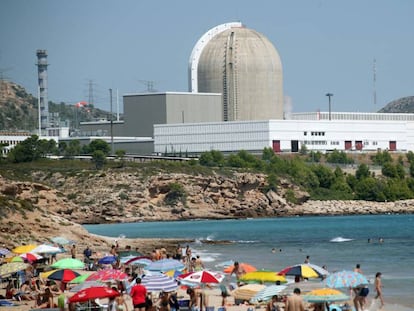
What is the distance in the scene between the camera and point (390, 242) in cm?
8906

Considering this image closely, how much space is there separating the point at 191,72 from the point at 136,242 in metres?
106

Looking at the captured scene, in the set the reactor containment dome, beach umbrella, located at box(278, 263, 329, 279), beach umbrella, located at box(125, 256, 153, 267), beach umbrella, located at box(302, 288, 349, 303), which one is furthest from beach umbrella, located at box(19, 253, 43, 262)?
the reactor containment dome

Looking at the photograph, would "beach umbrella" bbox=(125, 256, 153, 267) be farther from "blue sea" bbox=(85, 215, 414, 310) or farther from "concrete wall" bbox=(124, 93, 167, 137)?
"concrete wall" bbox=(124, 93, 167, 137)

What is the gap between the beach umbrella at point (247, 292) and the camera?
4334cm

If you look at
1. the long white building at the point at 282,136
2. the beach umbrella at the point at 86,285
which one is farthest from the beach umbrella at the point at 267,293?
the long white building at the point at 282,136

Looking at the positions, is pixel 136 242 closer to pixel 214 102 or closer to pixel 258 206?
pixel 258 206

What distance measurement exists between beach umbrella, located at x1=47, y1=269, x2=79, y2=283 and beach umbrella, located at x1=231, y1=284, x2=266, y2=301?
6.03 m

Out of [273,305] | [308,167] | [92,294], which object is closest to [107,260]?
[273,305]

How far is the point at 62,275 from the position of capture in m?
45.2

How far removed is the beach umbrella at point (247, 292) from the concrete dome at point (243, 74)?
138462 millimetres

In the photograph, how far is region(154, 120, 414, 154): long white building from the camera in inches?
6860

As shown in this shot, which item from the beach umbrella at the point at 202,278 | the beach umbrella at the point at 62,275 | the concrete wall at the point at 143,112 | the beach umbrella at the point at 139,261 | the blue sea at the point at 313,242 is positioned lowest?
the blue sea at the point at 313,242

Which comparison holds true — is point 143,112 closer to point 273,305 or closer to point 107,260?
point 107,260

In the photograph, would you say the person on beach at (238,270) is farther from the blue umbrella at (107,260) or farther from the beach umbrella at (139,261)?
the blue umbrella at (107,260)
